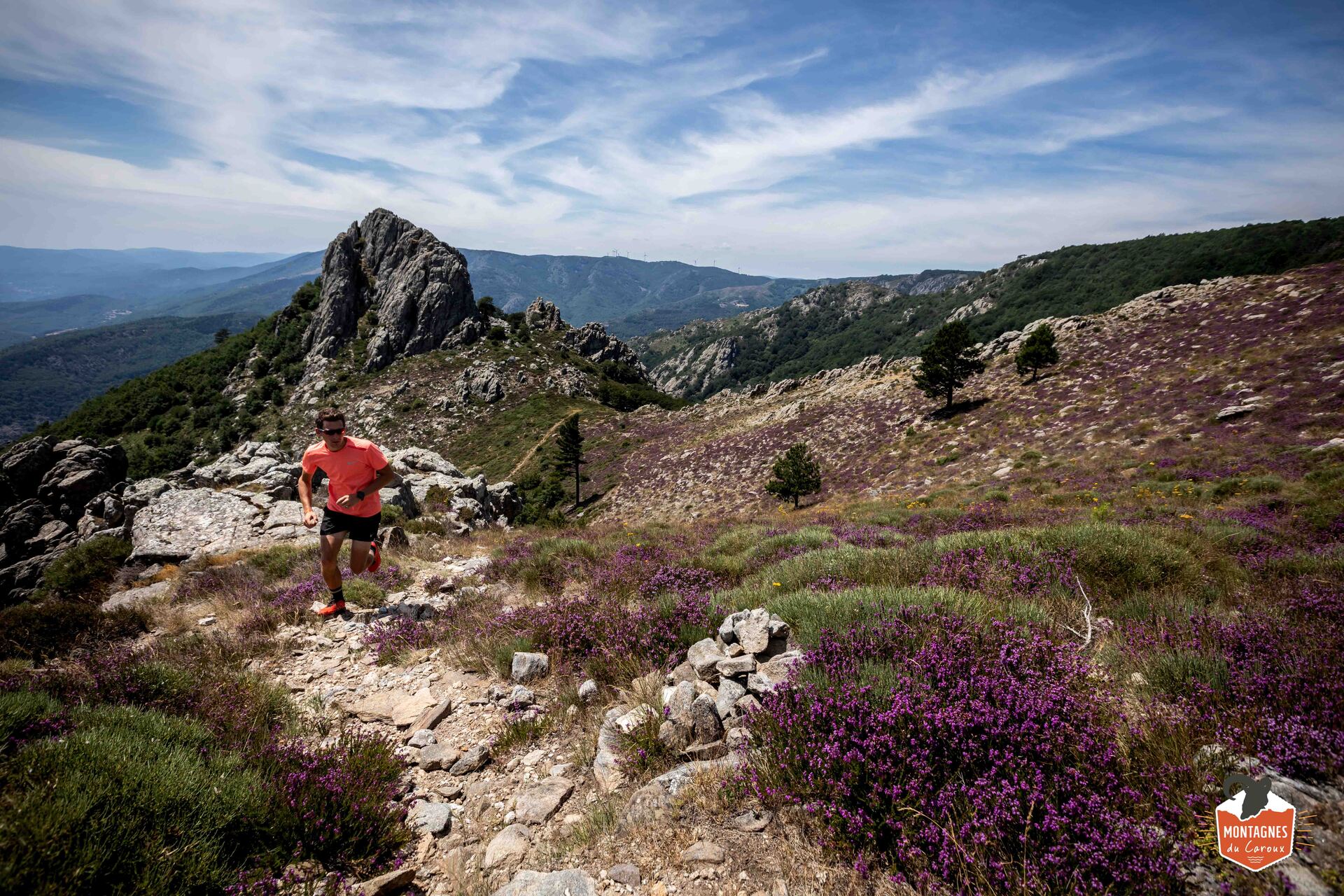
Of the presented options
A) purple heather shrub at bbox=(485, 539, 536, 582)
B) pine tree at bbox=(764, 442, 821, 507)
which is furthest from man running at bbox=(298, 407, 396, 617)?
pine tree at bbox=(764, 442, 821, 507)

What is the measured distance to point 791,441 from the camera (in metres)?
37.9

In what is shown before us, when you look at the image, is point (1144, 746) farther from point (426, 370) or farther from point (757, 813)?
point (426, 370)

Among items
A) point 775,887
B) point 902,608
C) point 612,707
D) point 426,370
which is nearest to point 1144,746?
point 902,608

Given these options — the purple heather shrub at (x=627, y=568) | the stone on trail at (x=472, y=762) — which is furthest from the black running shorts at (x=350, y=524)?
the stone on trail at (x=472, y=762)

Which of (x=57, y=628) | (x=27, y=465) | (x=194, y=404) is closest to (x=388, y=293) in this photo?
(x=194, y=404)

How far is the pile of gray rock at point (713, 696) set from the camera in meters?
3.78

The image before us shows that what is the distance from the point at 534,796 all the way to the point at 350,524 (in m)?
6.20

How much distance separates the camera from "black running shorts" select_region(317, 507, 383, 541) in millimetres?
7895

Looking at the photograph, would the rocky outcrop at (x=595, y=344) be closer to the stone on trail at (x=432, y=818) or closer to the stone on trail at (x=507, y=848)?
the stone on trail at (x=432, y=818)

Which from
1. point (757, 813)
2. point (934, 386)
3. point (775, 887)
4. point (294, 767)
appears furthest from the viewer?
point (934, 386)

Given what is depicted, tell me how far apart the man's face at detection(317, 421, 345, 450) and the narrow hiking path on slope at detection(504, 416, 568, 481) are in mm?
43548

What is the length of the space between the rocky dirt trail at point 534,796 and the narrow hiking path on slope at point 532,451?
46519 mm

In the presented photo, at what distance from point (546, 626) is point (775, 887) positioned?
13.4ft

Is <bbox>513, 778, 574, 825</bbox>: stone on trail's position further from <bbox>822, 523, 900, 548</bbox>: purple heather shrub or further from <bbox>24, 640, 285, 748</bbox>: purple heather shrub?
<bbox>822, 523, 900, 548</bbox>: purple heather shrub
